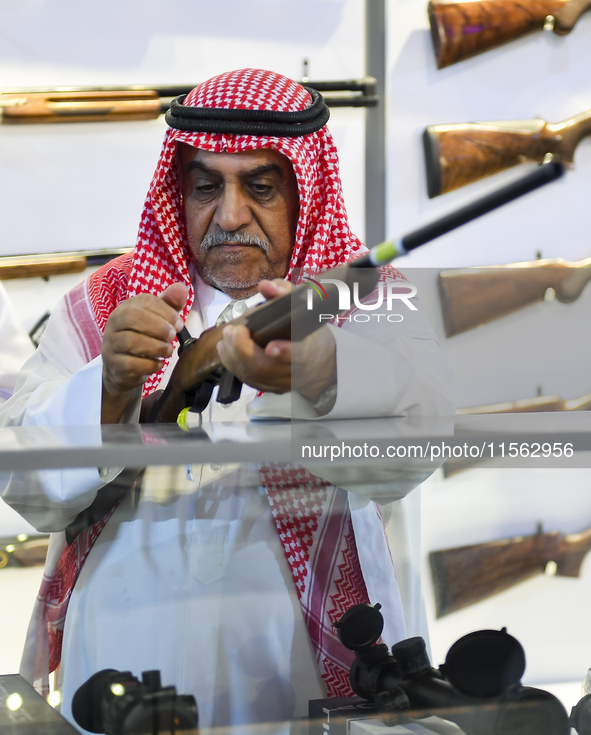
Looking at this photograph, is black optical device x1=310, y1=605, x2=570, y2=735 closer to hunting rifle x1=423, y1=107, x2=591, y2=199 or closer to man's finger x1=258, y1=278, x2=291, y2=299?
man's finger x1=258, y1=278, x2=291, y2=299

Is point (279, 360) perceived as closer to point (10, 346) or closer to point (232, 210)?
point (232, 210)

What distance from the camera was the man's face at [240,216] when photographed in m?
1.26

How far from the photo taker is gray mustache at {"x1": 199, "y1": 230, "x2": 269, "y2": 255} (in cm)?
125

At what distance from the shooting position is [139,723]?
0.50 m

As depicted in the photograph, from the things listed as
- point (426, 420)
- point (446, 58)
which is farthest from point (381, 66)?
point (426, 420)

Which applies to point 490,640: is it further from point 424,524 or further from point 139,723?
point 139,723

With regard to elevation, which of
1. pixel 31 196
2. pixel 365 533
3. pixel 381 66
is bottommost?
pixel 365 533

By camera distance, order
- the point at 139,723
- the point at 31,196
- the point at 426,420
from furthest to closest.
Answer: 1. the point at 31,196
2. the point at 426,420
3. the point at 139,723

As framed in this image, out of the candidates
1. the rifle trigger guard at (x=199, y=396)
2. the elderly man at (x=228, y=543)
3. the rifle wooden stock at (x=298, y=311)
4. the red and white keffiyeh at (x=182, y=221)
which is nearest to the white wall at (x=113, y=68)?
the red and white keffiyeh at (x=182, y=221)

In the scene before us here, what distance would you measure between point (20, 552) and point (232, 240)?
0.81 m

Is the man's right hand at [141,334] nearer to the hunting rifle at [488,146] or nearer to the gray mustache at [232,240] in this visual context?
the gray mustache at [232,240]

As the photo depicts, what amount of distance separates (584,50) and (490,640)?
2.40 meters

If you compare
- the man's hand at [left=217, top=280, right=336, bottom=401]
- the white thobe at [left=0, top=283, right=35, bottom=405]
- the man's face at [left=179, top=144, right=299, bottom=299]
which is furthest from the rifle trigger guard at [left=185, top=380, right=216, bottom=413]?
the white thobe at [left=0, top=283, right=35, bottom=405]

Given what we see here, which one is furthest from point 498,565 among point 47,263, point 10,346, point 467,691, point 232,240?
point 47,263
